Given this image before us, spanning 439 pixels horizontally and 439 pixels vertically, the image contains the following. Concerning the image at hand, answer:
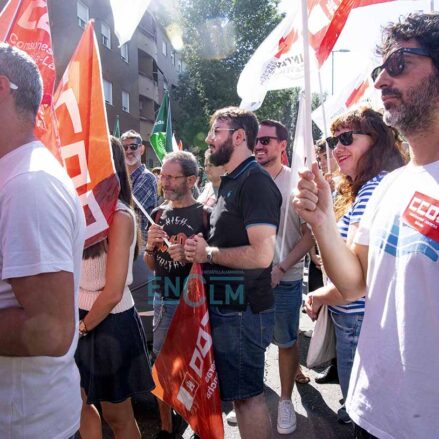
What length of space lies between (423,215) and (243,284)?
4.33ft

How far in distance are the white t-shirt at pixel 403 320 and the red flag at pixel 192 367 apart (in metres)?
1.14

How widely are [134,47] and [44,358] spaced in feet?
84.7

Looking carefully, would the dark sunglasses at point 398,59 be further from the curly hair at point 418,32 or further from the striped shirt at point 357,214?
the striped shirt at point 357,214

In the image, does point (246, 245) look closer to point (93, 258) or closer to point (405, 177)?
point (93, 258)

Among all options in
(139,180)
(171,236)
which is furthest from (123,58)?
(171,236)

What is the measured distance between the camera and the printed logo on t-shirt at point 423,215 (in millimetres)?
1292

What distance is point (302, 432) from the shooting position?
3.16 m

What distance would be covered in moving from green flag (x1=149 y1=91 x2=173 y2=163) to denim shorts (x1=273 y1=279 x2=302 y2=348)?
114 inches

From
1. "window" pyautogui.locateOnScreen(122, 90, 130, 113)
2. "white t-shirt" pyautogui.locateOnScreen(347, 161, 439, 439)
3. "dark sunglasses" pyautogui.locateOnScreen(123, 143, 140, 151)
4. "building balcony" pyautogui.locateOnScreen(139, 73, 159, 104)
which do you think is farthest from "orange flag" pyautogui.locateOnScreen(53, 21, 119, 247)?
"building balcony" pyautogui.locateOnScreen(139, 73, 159, 104)

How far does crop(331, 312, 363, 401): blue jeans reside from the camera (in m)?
2.37

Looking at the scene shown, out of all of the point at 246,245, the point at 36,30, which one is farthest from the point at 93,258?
the point at 36,30

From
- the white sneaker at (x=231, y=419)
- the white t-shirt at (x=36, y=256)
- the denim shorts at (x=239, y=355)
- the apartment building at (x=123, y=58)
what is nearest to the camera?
the white t-shirt at (x=36, y=256)

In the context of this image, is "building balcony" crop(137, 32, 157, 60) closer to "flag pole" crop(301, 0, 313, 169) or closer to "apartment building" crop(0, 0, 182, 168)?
"apartment building" crop(0, 0, 182, 168)

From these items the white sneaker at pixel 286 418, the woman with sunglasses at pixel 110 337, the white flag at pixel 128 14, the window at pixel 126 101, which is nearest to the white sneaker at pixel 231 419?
the white sneaker at pixel 286 418
